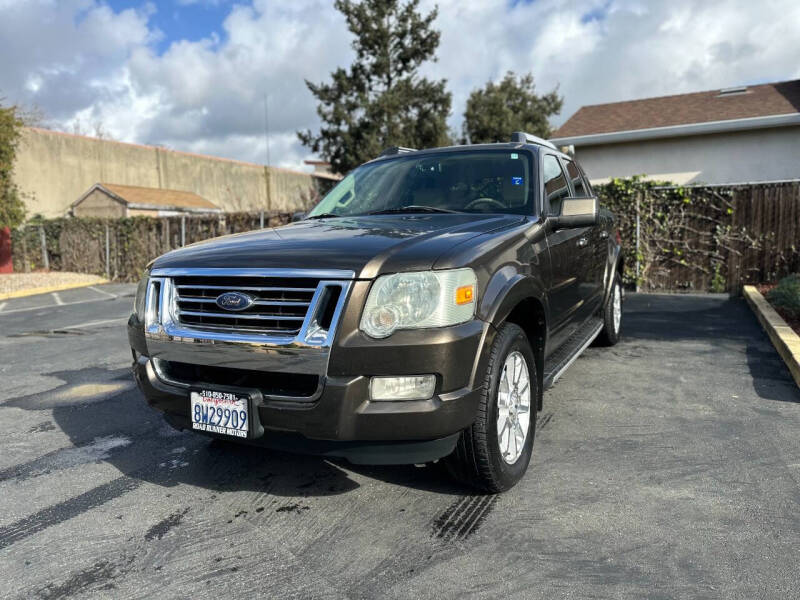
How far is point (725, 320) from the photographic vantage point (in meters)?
8.65

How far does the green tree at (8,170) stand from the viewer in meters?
16.6

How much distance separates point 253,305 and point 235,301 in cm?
9

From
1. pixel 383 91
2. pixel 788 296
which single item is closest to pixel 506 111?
pixel 383 91

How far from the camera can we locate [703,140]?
50.9 feet

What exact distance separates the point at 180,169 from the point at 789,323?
112 feet

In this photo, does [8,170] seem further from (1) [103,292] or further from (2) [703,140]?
(2) [703,140]

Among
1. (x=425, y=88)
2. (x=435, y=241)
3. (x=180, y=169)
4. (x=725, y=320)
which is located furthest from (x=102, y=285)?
(x=180, y=169)

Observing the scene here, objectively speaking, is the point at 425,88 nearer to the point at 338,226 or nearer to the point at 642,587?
the point at 338,226

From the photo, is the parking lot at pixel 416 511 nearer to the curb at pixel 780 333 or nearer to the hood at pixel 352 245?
the curb at pixel 780 333

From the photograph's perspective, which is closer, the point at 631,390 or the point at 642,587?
the point at 642,587

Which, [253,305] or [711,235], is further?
[711,235]

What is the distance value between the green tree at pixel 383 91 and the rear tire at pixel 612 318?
18.9 m

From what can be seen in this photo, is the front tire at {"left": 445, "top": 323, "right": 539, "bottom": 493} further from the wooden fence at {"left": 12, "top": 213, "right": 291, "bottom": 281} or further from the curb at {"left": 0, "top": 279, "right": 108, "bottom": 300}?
the curb at {"left": 0, "top": 279, "right": 108, "bottom": 300}

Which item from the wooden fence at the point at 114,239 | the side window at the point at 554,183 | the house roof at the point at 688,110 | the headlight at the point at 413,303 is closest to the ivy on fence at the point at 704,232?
the house roof at the point at 688,110
